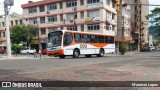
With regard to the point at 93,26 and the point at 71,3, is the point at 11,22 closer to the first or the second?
the point at 71,3

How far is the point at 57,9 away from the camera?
57500 millimetres

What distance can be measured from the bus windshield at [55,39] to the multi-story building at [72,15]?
24195 millimetres

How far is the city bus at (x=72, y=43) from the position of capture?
2577 cm

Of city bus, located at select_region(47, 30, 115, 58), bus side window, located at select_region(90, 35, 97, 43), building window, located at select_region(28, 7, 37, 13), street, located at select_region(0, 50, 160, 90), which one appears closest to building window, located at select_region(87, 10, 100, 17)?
building window, located at select_region(28, 7, 37, 13)

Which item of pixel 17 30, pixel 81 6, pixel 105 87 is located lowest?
pixel 105 87

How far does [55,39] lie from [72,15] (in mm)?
29387

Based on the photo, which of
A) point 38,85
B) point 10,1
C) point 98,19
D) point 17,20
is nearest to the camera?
point 38,85

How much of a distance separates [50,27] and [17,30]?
7.67m

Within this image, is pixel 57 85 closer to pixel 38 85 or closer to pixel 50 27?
pixel 38 85

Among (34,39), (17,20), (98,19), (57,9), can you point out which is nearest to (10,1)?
(98,19)

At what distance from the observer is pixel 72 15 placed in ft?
181

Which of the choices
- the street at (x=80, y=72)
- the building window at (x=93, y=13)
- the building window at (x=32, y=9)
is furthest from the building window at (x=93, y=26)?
the street at (x=80, y=72)

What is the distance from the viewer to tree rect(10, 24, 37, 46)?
59.0 meters

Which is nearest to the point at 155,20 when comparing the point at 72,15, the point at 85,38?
the point at 72,15
